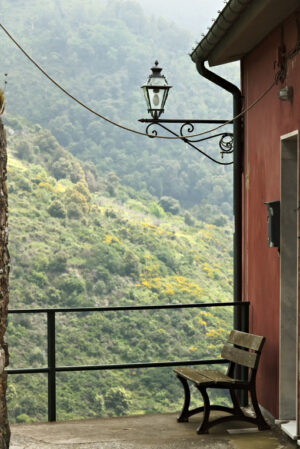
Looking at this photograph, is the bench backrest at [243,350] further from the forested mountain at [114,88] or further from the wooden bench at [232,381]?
the forested mountain at [114,88]

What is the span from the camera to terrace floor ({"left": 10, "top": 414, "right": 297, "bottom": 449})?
4820 mm

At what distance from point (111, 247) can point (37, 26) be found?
Result: 2285 centimetres

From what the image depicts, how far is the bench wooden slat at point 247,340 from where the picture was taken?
5125mm

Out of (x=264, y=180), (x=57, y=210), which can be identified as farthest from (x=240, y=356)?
(x=57, y=210)

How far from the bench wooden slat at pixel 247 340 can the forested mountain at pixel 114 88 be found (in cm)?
3646

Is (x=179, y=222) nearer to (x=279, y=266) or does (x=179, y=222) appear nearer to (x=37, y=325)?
(x=37, y=325)

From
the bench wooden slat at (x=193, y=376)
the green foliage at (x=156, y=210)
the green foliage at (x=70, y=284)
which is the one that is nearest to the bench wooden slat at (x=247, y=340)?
the bench wooden slat at (x=193, y=376)

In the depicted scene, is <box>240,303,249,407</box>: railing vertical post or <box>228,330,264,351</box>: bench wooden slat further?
<box>240,303,249,407</box>: railing vertical post

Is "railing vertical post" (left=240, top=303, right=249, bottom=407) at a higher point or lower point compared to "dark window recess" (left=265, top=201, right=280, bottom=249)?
lower

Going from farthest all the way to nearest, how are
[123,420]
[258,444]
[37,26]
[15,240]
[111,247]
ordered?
[37,26] < [111,247] < [15,240] < [123,420] < [258,444]

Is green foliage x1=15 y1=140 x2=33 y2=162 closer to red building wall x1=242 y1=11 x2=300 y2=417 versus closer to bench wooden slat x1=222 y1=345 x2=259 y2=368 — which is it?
red building wall x1=242 y1=11 x2=300 y2=417

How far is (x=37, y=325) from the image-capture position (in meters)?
31.2

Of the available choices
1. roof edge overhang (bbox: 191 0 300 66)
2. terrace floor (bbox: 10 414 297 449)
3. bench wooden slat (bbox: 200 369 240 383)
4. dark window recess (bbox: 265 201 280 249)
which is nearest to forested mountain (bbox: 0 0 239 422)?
terrace floor (bbox: 10 414 297 449)

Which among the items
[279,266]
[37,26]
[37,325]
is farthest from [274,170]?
[37,26]
